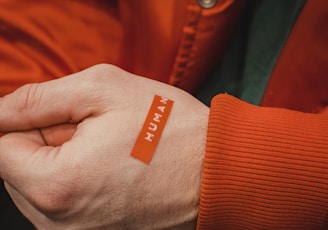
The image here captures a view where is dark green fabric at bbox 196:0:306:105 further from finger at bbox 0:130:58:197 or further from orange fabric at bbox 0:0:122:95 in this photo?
finger at bbox 0:130:58:197

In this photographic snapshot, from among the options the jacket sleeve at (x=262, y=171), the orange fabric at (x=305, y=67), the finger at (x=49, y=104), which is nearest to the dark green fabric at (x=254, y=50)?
the orange fabric at (x=305, y=67)

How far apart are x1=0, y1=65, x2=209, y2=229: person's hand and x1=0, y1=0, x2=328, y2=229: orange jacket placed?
1.7 inches

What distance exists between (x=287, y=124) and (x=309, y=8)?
186mm

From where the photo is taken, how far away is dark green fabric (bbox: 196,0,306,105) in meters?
0.69

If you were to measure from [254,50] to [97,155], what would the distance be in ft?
1.17

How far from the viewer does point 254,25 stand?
0.71 meters

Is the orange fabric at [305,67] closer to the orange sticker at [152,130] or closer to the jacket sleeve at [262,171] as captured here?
the jacket sleeve at [262,171]

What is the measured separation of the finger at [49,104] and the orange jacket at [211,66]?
0.26 ft

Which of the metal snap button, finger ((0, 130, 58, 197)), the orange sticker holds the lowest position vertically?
finger ((0, 130, 58, 197))

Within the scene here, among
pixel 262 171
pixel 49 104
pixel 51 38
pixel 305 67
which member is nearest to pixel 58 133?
pixel 49 104

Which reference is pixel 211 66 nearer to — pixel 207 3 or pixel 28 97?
pixel 207 3

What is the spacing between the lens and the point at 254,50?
2.35 ft

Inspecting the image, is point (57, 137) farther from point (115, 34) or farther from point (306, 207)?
point (306, 207)

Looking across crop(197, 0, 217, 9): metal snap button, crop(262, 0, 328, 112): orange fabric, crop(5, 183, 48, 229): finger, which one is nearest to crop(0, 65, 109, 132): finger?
crop(5, 183, 48, 229): finger
